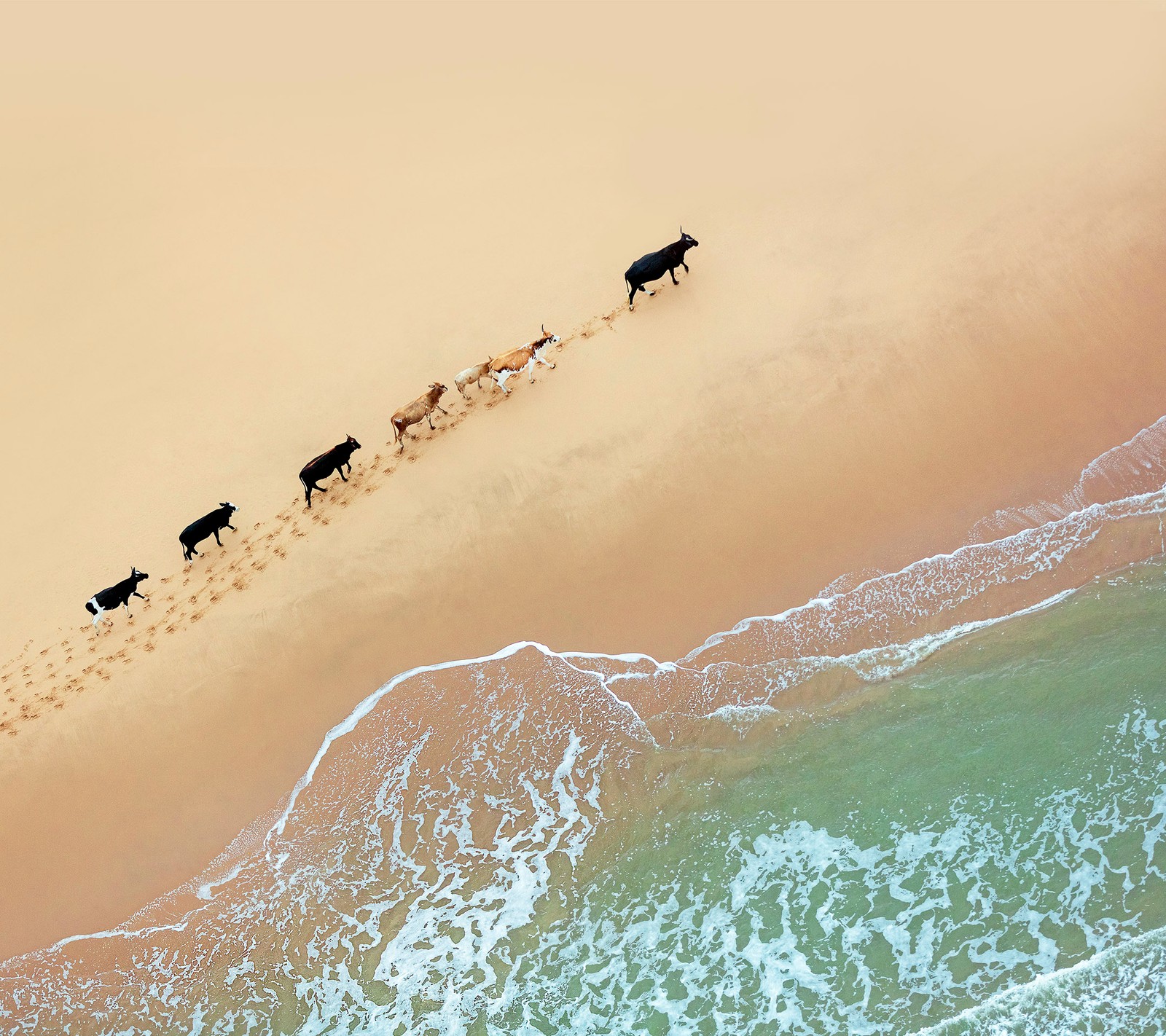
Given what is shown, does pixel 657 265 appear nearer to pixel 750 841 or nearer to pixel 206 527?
pixel 206 527

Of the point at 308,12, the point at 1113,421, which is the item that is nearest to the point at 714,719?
the point at 1113,421

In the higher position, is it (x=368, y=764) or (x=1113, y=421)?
(x=368, y=764)

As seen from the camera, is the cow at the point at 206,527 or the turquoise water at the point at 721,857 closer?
the turquoise water at the point at 721,857

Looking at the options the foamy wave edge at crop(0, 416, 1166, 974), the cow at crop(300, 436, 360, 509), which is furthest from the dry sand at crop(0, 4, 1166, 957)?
the cow at crop(300, 436, 360, 509)

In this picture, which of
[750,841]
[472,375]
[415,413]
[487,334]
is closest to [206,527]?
[415,413]

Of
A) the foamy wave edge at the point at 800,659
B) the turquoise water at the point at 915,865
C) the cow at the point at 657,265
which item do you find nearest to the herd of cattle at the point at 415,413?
the cow at the point at 657,265

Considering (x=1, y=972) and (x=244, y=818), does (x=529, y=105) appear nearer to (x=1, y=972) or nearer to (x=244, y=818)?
(x=244, y=818)

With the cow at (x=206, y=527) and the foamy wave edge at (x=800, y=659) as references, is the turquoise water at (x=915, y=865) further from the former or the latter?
the cow at (x=206, y=527)
